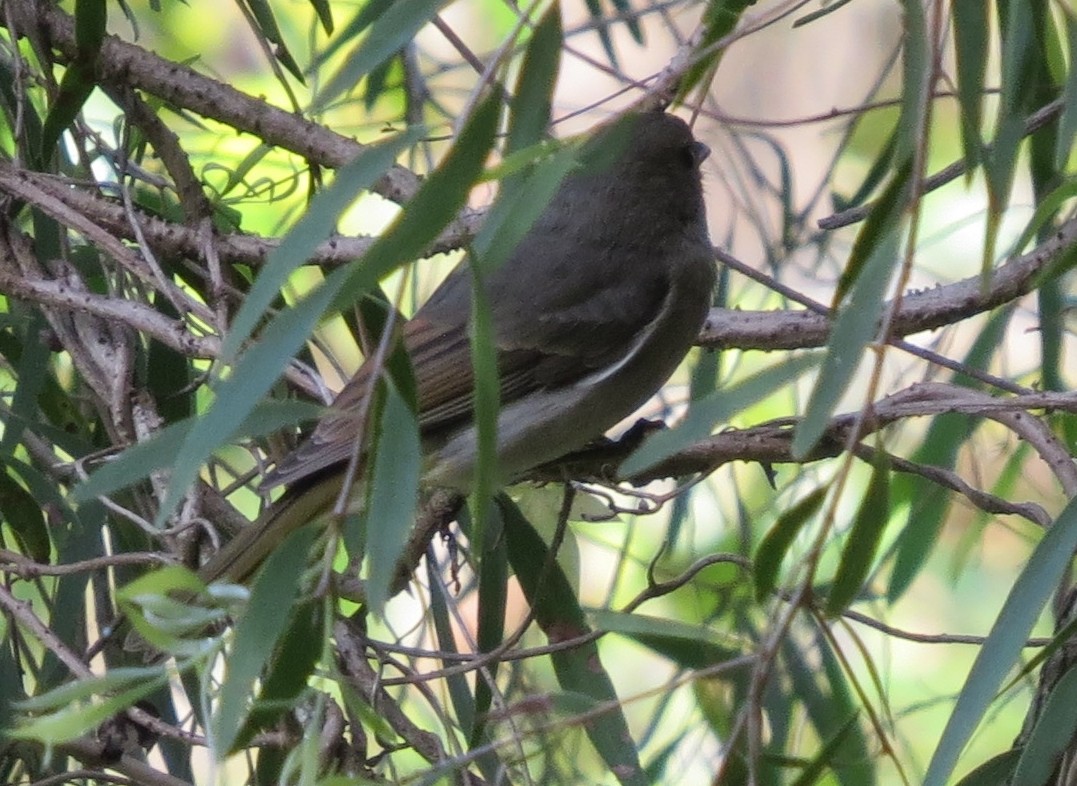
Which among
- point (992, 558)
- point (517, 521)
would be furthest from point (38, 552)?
point (992, 558)

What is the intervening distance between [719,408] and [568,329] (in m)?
1.41

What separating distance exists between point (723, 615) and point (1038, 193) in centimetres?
87

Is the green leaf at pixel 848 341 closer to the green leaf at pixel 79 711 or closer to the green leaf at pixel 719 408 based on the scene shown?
the green leaf at pixel 719 408

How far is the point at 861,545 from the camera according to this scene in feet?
3.89

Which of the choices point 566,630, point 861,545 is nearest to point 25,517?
point 566,630

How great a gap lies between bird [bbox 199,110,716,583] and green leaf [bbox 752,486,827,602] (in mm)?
879

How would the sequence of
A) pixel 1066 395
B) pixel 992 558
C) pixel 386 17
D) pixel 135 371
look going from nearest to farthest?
pixel 386 17 < pixel 1066 395 < pixel 135 371 < pixel 992 558

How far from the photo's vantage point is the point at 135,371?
201cm

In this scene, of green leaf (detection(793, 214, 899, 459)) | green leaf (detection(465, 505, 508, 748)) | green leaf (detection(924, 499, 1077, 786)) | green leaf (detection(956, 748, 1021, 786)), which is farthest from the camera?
green leaf (detection(465, 505, 508, 748))

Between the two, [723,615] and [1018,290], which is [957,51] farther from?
[723,615]

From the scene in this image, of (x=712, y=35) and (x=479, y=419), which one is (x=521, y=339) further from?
(x=479, y=419)

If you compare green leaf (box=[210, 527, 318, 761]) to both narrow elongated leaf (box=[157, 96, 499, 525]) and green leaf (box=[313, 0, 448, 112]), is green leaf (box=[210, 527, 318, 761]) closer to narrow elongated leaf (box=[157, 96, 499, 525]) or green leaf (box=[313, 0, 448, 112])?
narrow elongated leaf (box=[157, 96, 499, 525])

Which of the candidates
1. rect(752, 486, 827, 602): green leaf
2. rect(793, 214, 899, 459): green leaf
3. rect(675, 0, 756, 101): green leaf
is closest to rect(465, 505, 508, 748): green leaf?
rect(752, 486, 827, 602): green leaf

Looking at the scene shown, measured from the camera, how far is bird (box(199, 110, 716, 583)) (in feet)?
7.16
